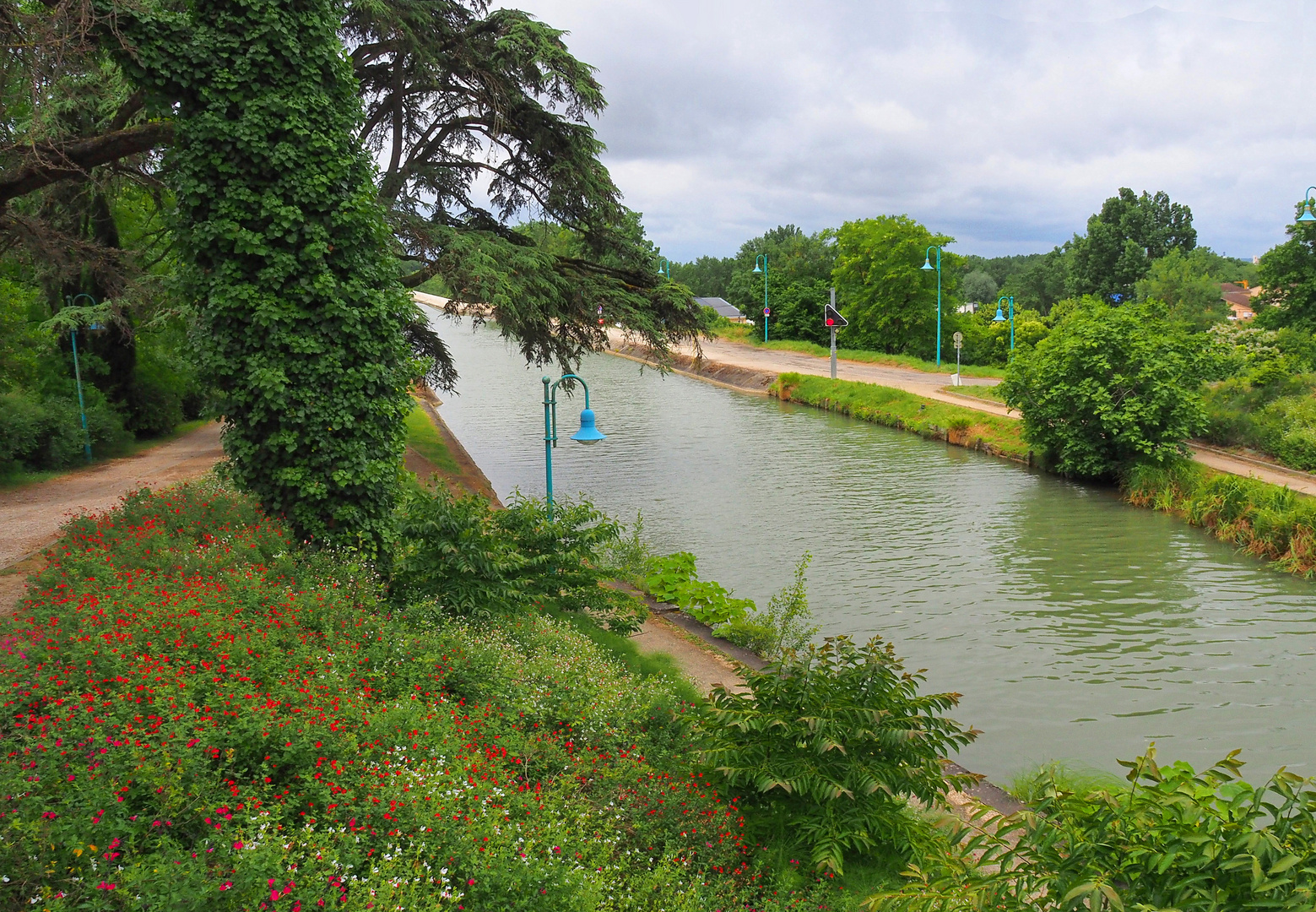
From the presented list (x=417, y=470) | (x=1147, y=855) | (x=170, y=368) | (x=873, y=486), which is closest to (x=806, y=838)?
(x=1147, y=855)

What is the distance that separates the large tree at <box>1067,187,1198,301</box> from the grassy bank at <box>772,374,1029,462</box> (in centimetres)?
3491

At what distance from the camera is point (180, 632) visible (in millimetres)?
5711

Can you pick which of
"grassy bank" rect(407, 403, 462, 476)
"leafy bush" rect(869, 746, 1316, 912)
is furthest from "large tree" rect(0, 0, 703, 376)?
"leafy bush" rect(869, 746, 1316, 912)

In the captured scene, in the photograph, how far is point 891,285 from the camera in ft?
182

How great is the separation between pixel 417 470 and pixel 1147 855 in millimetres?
17191

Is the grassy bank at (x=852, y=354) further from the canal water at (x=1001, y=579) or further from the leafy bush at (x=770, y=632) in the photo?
the leafy bush at (x=770, y=632)

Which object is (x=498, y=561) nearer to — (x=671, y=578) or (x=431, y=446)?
(x=671, y=578)

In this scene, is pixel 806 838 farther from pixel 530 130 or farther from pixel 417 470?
pixel 530 130

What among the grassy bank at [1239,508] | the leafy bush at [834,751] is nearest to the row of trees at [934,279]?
the grassy bank at [1239,508]

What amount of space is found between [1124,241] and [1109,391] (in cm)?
5047

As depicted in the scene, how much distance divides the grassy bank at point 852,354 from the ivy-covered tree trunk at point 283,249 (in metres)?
23.7

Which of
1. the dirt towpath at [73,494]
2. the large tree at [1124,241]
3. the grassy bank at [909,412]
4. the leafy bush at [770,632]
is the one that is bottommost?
the leafy bush at [770,632]

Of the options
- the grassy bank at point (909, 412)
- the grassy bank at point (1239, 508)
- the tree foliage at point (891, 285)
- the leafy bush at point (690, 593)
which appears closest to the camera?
the leafy bush at point (690, 593)

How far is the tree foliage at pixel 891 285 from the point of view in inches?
2149
